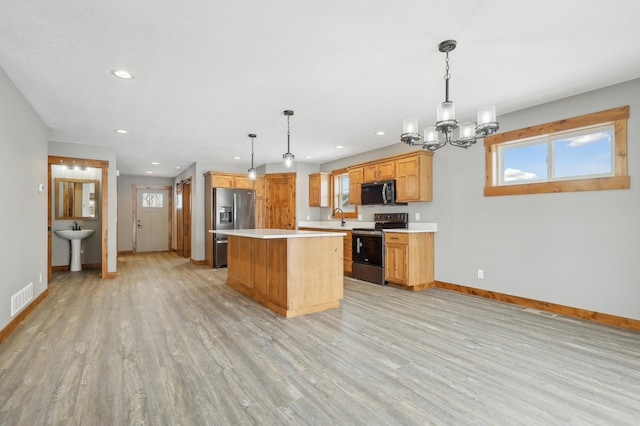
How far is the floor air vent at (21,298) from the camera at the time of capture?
313 centimetres

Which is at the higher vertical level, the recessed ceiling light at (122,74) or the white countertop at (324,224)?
the recessed ceiling light at (122,74)

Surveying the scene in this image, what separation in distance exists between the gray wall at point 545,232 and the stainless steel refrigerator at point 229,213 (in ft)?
13.5

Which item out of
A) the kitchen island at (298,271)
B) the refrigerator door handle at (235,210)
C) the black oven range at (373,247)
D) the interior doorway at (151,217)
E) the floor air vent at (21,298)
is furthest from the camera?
the interior doorway at (151,217)

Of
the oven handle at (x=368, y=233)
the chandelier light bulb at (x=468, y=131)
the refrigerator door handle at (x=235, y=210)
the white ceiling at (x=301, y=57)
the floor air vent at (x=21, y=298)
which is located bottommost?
the floor air vent at (x=21, y=298)

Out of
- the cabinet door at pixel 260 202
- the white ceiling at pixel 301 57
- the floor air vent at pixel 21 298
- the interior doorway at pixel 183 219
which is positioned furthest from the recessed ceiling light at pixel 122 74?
the interior doorway at pixel 183 219

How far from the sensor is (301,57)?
2674mm

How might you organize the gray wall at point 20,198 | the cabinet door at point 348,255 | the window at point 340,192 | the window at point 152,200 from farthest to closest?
the window at point 152,200 < the window at point 340,192 < the cabinet door at point 348,255 < the gray wall at point 20,198

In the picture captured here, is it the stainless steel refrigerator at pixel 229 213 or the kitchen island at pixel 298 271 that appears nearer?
the kitchen island at pixel 298 271

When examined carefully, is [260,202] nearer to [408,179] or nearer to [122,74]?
[408,179]

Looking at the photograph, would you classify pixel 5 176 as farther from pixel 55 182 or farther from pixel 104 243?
pixel 55 182

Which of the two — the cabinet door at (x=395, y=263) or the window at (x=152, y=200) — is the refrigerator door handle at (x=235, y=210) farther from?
the window at (x=152, y=200)

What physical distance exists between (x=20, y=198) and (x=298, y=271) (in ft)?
10.3

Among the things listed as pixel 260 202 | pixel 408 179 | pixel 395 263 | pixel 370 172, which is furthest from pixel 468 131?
pixel 260 202

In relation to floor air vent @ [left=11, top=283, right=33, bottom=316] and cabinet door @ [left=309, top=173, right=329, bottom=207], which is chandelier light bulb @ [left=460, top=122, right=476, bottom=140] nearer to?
floor air vent @ [left=11, top=283, right=33, bottom=316]
